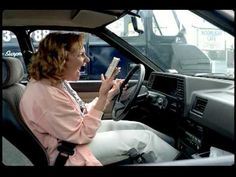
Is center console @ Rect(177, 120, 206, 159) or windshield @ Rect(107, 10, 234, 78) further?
windshield @ Rect(107, 10, 234, 78)

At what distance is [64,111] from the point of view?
5.57 feet

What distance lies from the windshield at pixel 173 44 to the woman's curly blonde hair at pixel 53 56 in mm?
776

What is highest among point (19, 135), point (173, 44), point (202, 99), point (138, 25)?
point (138, 25)

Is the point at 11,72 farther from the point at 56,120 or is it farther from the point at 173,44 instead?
the point at 173,44

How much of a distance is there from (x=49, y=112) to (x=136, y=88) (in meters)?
0.65

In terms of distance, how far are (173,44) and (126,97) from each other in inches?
40.7

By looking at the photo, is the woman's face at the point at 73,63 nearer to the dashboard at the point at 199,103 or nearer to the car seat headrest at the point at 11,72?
the car seat headrest at the point at 11,72

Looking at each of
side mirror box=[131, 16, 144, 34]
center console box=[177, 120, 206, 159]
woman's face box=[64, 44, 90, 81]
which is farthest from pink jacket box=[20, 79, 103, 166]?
side mirror box=[131, 16, 144, 34]

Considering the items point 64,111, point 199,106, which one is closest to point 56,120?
point 64,111

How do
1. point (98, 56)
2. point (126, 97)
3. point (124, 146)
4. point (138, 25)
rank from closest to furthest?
point (124, 146), point (126, 97), point (138, 25), point (98, 56)

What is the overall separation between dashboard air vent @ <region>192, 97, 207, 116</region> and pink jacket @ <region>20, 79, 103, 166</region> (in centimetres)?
61

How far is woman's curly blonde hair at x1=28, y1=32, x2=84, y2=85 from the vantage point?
5.93 ft

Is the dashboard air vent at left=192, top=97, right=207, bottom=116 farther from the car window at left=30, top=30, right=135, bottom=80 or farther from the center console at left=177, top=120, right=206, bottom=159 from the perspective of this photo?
the car window at left=30, top=30, right=135, bottom=80
